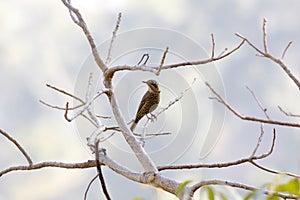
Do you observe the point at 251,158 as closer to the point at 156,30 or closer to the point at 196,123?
the point at 196,123

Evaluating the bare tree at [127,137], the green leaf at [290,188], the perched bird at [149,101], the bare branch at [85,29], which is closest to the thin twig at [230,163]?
the bare tree at [127,137]

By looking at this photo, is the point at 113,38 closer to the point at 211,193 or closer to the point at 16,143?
the point at 16,143

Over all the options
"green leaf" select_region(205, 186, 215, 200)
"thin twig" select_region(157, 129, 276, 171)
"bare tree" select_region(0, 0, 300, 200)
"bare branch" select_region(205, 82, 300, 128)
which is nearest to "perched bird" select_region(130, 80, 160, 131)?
"bare tree" select_region(0, 0, 300, 200)

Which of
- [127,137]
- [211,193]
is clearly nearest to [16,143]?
[127,137]

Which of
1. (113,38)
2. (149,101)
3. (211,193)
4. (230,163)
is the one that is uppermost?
(113,38)

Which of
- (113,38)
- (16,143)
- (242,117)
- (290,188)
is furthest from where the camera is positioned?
(113,38)

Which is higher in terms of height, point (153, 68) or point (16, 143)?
point (153, 68)

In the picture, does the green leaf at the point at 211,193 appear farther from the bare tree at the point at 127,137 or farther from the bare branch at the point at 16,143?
the bare branch at the point at 16,143

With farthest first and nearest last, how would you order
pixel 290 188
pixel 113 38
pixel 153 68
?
1. pixel 113 38
2. pixel 153 68
3. pixel 290 188
